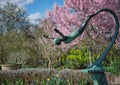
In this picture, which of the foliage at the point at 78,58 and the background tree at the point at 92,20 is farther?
the foliage at the point at 78,58

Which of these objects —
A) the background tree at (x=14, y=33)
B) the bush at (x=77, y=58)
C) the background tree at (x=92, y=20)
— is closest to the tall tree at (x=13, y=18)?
the background tree at (x=14, y=33)

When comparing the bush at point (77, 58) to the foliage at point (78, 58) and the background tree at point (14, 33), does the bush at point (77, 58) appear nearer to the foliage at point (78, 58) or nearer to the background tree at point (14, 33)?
the foliage at point (78, 58)

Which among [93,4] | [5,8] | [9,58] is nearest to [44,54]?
[9,58]

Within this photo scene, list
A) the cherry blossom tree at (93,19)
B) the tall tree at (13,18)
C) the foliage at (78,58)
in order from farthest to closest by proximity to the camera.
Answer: the tall tree at (13,18)
the foliage at (78,58)
the cherry blossom tree at (93,19)

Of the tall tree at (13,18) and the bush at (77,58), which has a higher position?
the tall tree at (13,18)

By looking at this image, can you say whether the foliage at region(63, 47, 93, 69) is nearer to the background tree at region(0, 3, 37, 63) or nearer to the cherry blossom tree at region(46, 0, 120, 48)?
the background tree at region(0, 3, 37, 63)

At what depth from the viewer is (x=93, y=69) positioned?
3236 millimetres

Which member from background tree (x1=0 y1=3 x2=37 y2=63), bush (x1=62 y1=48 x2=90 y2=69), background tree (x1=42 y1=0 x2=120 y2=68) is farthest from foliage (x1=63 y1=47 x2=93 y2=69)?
background tree (x1=42 y1=0 x2=120 y2=68)

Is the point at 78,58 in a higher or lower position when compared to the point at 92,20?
lower

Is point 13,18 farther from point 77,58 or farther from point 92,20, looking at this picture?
point 92,20

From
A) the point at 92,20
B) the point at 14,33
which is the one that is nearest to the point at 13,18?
the point at 14,33

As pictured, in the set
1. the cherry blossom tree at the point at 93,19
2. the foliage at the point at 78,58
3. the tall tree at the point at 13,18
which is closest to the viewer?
the cherry blossom tree at the point at 93,19

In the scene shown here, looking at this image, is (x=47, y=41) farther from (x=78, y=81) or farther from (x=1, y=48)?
(x=78, y=81)

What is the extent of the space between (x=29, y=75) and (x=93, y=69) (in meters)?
9.16
